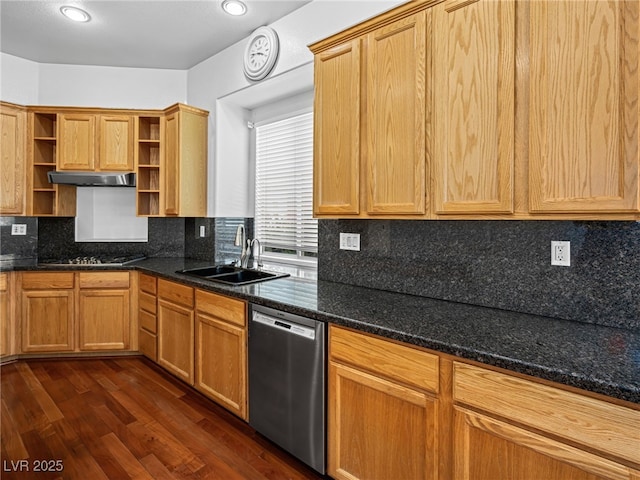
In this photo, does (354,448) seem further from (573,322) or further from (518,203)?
(518,203)

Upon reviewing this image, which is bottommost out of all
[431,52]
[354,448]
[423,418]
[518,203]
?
[354,448]

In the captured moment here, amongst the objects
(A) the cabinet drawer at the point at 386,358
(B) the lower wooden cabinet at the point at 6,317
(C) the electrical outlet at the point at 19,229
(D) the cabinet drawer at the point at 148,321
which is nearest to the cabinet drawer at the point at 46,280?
(B) the lower wooden cabinet at the point at 6,317

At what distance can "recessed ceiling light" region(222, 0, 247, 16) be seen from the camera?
2.53 metres

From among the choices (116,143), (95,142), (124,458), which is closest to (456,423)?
(124,458)

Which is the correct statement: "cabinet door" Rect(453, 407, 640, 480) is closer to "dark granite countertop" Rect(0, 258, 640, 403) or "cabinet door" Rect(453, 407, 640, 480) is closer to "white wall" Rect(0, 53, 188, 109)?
"dark granite countertop" Rect(0, 258, 640, 403)

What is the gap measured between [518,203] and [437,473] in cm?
108

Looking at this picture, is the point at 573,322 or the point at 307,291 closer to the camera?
the point at 573,322

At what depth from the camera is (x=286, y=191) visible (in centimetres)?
320

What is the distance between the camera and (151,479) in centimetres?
179

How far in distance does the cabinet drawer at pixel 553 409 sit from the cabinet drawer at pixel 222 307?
51.4 inches

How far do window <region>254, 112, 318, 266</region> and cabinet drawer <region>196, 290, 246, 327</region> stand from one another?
899 millimetres

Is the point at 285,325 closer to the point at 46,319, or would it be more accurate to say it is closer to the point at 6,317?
the point at 46,319

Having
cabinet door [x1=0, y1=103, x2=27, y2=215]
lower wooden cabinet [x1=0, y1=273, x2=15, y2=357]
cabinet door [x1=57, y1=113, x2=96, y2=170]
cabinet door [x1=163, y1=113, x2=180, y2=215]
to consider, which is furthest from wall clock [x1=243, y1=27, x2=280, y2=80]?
lower wooden cabinet [x1=0, y1=273, x2=15, y2=357]

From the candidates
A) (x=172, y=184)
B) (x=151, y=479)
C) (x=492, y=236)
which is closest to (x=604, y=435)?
(x=492, y=236)
